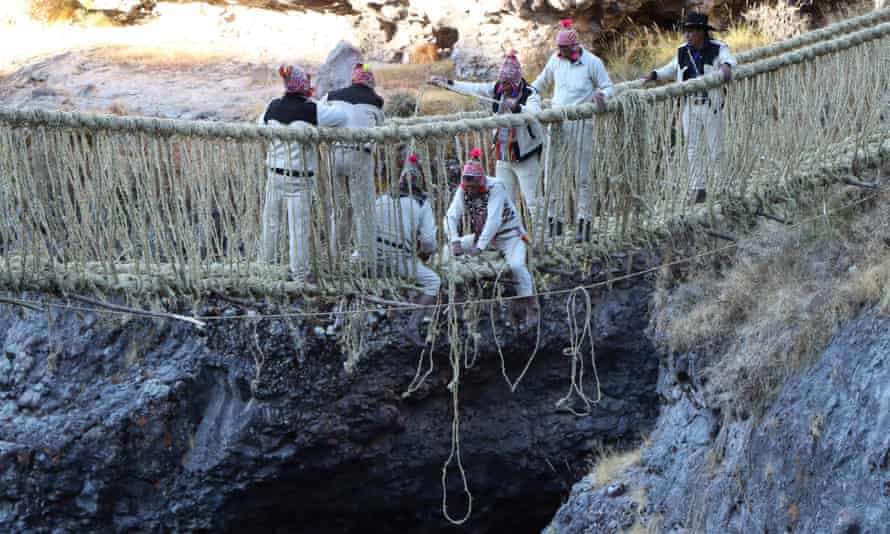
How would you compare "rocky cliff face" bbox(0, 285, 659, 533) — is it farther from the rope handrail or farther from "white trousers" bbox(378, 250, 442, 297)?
the rope handrail

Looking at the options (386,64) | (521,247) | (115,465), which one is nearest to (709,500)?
(521,247)

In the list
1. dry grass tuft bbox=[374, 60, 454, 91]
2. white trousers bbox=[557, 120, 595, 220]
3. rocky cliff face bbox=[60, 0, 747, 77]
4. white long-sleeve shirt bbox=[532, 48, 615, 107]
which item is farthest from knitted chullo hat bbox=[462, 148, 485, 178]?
rocky cliff face bbox=[60, 0, 747, 77]

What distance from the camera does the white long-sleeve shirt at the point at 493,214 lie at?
5355 millimetres

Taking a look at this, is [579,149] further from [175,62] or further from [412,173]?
[175,62]

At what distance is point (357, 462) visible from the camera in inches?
403

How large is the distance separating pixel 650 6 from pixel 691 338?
3564mm

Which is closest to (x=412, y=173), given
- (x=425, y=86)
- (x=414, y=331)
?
(x=414, y=331)

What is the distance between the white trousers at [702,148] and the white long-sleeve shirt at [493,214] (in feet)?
2.55

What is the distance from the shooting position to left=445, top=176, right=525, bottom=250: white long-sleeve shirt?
536 cm

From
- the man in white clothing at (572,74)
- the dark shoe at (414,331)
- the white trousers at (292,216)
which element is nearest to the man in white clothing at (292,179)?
the white trousers at (292,216)

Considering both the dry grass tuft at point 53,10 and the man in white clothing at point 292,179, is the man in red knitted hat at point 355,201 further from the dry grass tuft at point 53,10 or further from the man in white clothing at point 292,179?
the dry grass tuft at point 53,10

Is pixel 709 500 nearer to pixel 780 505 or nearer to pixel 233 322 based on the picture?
pixel 780 505

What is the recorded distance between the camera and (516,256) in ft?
17.5

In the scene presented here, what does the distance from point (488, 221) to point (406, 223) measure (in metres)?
0.37
